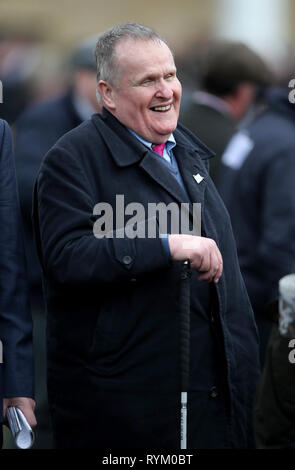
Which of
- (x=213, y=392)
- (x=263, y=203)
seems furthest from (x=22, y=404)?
(x=263, y=203)

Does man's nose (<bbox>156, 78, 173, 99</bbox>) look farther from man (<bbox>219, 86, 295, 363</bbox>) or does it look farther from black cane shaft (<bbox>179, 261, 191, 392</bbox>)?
man (<bbox>219, 86, 295, 363</bbox>)

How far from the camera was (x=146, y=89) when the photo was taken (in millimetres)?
3951

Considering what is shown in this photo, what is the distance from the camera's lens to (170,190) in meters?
3.96

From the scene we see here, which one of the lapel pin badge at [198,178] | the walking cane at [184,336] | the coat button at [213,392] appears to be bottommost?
the coat button at [213,392]

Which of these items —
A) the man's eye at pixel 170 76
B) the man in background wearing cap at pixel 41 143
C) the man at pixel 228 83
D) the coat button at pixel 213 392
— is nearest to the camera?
the man's eye at pixel 170 76

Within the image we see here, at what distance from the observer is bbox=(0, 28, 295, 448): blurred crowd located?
5.99 m

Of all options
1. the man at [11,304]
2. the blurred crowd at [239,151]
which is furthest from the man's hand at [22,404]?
the blurred crowd at [239,151]

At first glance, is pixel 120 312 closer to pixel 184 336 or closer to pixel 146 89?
pixel 184 336

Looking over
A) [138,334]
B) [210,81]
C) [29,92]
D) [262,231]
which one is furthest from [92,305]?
[29,92]

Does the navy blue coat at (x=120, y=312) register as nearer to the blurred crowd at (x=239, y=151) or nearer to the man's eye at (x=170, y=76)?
the man's eye at (x=170, y=76)

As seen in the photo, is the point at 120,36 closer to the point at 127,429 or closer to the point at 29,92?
the point at 127,429

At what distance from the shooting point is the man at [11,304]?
12.8 ft

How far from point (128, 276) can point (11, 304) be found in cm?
44

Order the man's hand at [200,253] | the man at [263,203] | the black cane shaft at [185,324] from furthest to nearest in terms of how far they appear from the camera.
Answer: the man at [263,203], the black cane shaft at [185,324], the man's hand at [200,253]
